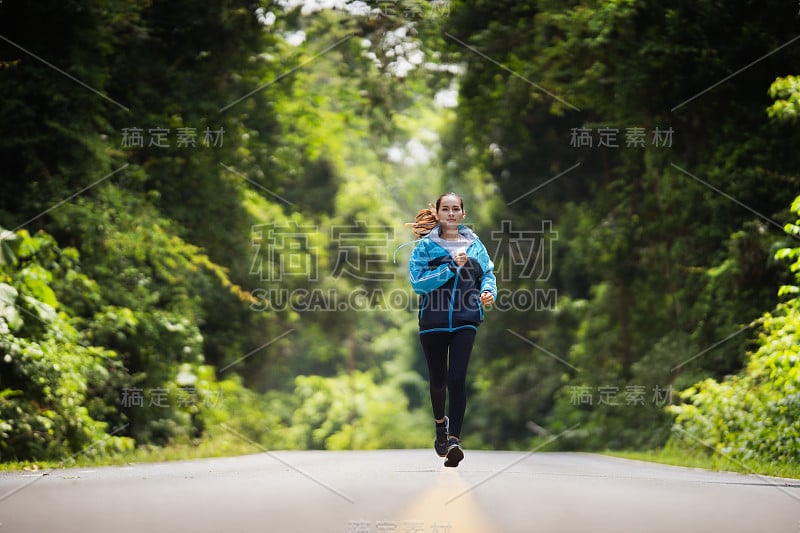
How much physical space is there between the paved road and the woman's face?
2176mm

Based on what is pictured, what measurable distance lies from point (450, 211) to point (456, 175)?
Answer: 2315cm

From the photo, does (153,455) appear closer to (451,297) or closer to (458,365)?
(458,365)

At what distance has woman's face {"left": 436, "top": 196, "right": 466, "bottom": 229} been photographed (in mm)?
8625

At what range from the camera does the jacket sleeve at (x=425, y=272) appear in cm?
845

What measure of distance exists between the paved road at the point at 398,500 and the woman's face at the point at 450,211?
2.18 meters

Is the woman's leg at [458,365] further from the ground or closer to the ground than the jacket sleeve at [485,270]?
closer to the ground

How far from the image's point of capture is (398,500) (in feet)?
24.5

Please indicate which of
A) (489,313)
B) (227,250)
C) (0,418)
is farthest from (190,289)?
(489,313)
